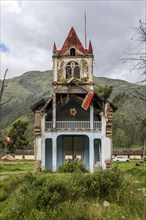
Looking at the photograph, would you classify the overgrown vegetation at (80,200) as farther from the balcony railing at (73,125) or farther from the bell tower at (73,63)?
the bell tower at (73,63)

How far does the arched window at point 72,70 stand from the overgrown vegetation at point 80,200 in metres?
22.3

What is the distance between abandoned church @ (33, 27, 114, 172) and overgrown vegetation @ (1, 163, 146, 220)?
16123 mm

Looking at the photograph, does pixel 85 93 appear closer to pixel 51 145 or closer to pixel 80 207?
pixel 51 145

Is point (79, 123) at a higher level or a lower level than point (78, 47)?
lower

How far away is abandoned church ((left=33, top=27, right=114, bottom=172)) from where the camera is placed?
3075cm

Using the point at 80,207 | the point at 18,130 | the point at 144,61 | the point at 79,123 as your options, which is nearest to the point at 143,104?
the point at 144,61

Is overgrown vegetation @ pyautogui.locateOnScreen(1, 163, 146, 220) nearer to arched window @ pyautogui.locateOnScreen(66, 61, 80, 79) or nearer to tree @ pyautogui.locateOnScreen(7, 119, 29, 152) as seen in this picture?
arched window @ pyautogui.locateOnScreen(66, 61, 80, 79)

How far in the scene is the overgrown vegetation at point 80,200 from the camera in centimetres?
971

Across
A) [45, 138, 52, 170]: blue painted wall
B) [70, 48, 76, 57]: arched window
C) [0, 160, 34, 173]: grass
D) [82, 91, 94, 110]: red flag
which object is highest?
[70, 48, 76, 57]: arched window

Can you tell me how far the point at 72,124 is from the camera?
31.4 meters

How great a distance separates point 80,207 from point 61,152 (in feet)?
75.8

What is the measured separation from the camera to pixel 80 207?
33.6 ft

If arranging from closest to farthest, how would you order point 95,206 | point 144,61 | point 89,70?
1. point 144,61
2. point 95,206
3. point 89,70

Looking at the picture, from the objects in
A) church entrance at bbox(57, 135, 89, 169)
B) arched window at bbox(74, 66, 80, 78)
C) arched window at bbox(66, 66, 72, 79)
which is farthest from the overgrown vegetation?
arched window at bbox(74, 66, 80, 78)
